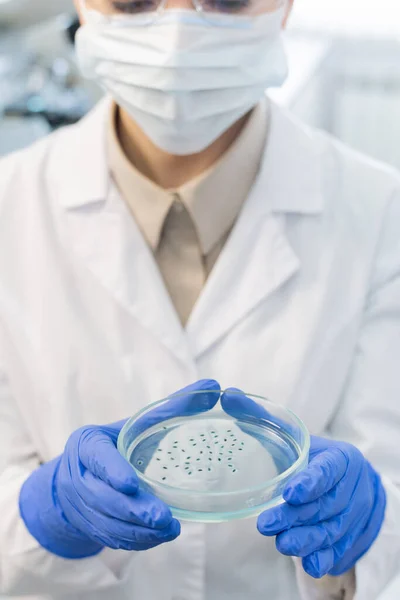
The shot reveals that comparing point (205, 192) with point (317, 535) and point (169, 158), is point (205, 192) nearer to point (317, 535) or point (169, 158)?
point (169, 158)

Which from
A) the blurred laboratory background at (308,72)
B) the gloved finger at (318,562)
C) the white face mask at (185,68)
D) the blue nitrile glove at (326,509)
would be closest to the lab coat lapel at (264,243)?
the white face mask at (185,68)

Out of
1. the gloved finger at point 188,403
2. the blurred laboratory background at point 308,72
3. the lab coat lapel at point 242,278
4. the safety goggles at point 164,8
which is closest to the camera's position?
the gloved finger at point 188,403

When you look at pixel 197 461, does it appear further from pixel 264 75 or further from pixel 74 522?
pixel 264 75

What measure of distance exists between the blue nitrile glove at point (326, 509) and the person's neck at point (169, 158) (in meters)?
0.43

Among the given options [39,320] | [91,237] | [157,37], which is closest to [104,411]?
[39,320]

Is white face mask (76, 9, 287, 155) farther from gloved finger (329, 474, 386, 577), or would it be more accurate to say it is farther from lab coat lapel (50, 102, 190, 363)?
gloved finger (329, 474, 386, 577)

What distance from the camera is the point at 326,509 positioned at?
2.70 ft

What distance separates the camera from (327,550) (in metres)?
0.84

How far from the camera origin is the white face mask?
100 centimetres

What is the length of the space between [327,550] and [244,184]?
59 cm

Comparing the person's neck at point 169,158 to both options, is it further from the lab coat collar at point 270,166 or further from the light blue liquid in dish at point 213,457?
the light blue liquid in dish at point 213,457

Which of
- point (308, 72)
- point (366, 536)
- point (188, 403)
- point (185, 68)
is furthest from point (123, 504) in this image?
point (308, 72)

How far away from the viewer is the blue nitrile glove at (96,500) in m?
0.76

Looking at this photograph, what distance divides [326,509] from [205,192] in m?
0.53
